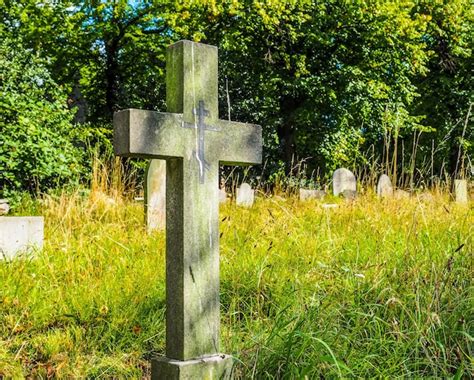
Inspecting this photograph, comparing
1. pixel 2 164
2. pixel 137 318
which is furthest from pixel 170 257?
pixel 2 164

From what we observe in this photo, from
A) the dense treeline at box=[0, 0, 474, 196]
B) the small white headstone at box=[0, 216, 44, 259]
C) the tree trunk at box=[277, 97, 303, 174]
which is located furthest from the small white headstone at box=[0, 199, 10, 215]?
the tree trunk at box=[277, 97, 303, 174]

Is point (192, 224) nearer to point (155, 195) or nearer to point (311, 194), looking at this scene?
point (155, 195)

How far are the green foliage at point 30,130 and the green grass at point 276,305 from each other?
2618 mm

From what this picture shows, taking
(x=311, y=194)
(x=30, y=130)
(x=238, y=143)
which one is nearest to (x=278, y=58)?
(x=311, y=194)

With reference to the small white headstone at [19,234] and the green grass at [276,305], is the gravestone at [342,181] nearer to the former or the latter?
the green grass at [276,305]

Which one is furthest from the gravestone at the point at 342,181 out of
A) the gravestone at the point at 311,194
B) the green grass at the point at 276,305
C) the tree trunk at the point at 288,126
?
the green grass at the point at 276,305

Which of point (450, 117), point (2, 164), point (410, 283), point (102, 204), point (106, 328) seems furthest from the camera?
point (450, 117)

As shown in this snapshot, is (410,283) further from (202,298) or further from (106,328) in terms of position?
(106,328)

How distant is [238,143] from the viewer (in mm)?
3336

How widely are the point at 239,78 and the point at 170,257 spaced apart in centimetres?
1677

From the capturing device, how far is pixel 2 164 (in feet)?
27.8

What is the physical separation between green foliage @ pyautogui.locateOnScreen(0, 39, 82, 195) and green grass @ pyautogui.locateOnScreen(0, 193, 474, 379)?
2618 millimetres

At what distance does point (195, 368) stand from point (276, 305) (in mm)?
1231

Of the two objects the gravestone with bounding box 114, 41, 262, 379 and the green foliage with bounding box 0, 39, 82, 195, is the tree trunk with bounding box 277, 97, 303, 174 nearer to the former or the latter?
the green foliage with bounding box 0, 39, 82, 195
